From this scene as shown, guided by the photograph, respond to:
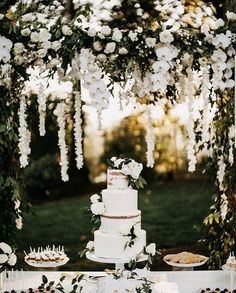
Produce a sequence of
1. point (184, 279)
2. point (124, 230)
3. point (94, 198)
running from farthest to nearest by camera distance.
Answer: point (184, 279), point (94, 198), point (124, 230)

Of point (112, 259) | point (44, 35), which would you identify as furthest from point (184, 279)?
point (44, 35)

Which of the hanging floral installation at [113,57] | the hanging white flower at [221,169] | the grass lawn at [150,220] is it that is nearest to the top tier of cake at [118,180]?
the hanging floral installation at [113,57]

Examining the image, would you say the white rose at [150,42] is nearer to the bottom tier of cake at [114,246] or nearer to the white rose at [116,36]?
the white rose at [116,36]

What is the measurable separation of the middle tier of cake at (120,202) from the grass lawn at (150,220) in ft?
12.5

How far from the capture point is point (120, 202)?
431 cm

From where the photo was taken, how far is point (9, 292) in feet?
14.8

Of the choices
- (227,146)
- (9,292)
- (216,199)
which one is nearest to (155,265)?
(216,199)

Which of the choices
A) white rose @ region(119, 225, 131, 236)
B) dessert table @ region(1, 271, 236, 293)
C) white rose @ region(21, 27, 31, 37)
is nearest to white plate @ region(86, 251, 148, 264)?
white rose @ region(119, 225, 131, 236)

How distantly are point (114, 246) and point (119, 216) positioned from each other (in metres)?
0.20

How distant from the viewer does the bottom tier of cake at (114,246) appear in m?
4.29

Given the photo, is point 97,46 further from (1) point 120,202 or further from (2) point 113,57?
(1) point 120,202

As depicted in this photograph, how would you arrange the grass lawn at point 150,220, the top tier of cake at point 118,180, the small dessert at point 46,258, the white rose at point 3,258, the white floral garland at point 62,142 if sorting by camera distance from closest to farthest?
the top tier of cake at point 118,180
the white rose at point 3,258
the white floral garland at point 62,142
the small dessert at point 46,258
the grass lawn at point 150,220

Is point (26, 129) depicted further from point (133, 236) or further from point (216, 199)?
point (216, 199)

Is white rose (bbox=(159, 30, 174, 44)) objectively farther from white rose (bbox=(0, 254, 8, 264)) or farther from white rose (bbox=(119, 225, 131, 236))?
white rose (bbox=(0, 254, 8, 264))
